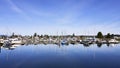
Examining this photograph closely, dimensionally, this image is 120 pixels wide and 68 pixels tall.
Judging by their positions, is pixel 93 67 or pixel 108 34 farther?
pixel 108 34

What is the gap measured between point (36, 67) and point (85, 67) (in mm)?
9455

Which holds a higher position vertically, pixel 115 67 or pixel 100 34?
pixel 100 34

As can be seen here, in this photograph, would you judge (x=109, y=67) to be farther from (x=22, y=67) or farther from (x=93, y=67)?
(x=22, y=67)

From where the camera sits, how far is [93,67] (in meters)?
31.2

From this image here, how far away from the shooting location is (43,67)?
31062mm

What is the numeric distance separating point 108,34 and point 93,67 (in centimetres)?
11388

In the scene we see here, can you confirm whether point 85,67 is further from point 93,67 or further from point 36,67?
point 36,67

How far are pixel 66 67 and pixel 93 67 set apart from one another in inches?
204

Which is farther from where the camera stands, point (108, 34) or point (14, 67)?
point (108, 34)

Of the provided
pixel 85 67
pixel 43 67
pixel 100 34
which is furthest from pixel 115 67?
pixel 100 34

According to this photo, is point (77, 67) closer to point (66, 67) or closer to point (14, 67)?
point (66, 67)

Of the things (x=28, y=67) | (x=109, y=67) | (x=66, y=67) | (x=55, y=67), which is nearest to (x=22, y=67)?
(x=28, y=67)

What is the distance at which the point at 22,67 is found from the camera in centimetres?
3131

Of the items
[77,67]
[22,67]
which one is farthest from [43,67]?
[77,67]
